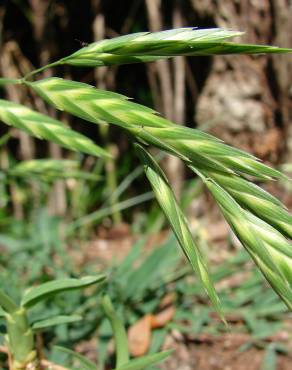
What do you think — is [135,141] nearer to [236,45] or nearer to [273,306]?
[236,45]

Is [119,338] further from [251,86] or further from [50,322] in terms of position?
[251,86]

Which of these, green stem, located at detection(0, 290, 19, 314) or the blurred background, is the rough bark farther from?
green stem, located at detection(0, 290, 19, 314)

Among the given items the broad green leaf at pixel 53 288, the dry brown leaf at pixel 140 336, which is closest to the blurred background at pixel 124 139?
the dry brown leaf at pixel 140 336

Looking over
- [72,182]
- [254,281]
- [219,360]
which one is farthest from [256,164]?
[72,182]

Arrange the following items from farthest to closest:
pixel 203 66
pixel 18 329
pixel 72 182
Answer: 1. pixel 72 182
2. pixel 203 66
3. pixel 18 329

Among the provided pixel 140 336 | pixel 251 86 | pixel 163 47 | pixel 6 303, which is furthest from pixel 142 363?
pixel 251 86
